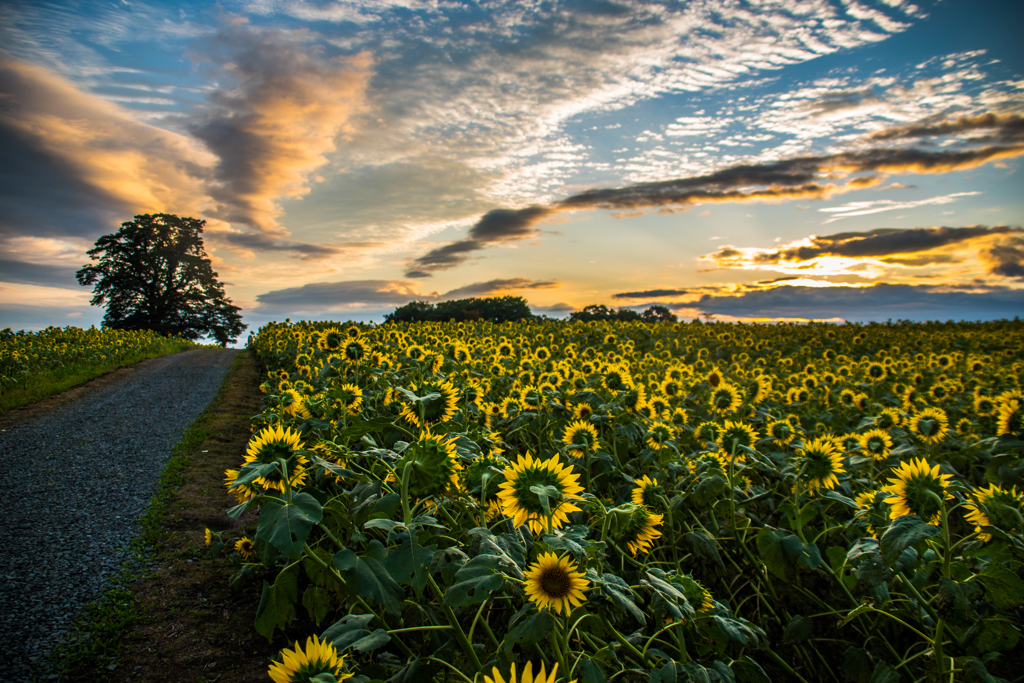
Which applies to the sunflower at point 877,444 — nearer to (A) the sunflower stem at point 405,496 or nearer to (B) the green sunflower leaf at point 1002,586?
(B) the green sunflower leaf at point 1002,586

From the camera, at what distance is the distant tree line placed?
2375 centimetres

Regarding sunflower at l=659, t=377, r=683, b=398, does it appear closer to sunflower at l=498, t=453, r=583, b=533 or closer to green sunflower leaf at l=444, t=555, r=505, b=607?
sunflower at l=498, t=453, r=583, b=533

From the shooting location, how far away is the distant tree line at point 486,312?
2375 centimetres

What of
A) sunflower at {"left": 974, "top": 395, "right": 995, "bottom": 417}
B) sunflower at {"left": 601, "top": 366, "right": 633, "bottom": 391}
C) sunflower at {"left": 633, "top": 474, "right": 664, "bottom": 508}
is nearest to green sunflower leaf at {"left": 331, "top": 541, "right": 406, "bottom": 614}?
sunflower at {"left": 633, "top": 474, "right": 664, "bottom": 508}

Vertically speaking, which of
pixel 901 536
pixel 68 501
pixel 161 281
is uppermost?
pixel 161 281

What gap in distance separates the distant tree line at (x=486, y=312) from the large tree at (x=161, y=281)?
20.9 m

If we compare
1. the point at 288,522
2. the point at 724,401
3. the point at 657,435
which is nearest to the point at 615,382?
the point at 724,401

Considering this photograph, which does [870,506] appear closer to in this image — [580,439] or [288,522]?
[580,439]

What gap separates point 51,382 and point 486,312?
1675cm

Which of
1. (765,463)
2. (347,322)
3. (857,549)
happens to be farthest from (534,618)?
(347,322)

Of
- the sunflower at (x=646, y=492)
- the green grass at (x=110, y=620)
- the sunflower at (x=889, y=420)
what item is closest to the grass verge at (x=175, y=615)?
the green grass at (x=110, y=620)

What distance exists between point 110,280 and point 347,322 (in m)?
29.9

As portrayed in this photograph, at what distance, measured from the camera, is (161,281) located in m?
37.9

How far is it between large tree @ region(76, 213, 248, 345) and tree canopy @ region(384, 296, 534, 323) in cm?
2086
